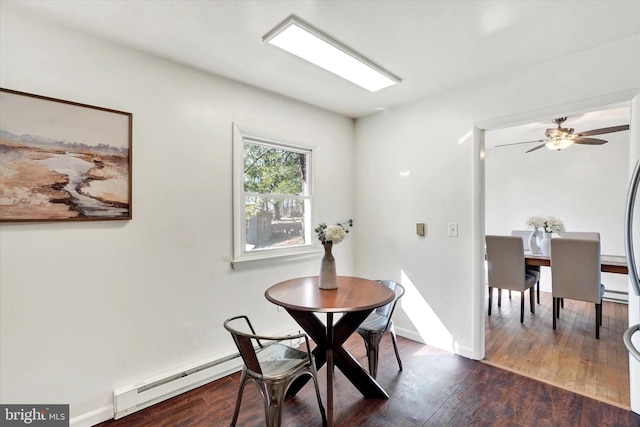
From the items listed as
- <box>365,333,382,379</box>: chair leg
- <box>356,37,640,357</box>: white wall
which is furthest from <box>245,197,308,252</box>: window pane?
<box>365,333,382,379</box>: chair leg

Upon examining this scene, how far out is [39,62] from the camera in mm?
1727

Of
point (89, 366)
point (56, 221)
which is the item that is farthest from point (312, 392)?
point (56, 221)

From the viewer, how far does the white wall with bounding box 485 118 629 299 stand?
437cm

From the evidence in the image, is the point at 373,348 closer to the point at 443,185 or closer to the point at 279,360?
the point at 279,360

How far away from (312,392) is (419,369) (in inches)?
37.7

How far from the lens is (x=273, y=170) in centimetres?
293

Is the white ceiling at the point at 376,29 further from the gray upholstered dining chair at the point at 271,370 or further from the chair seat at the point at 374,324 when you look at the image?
the chair seat at the point at 374,324

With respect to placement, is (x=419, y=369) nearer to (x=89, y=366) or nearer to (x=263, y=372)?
(x=263, y=372)

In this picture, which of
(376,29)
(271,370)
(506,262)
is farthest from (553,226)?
(271,370)

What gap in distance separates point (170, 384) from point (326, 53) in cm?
259

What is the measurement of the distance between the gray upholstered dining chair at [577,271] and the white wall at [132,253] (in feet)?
10.1

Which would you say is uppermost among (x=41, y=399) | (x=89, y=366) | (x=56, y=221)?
(x=56, y=221)

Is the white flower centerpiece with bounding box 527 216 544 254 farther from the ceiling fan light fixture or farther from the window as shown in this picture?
the window

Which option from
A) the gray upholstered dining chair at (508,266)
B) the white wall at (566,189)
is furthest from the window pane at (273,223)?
the white wall at (566,189)
